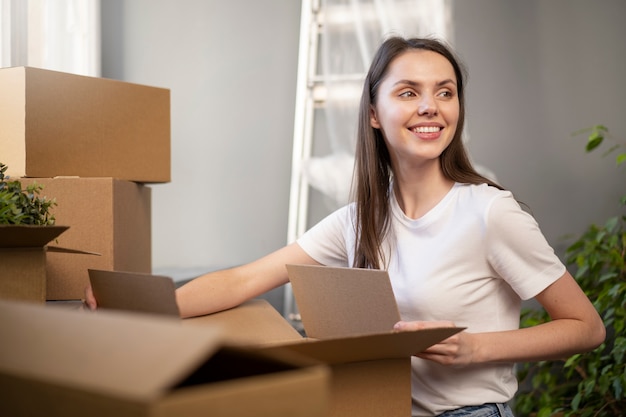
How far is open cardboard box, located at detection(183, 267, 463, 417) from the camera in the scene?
785 mm

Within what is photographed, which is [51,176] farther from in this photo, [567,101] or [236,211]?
[567,101]

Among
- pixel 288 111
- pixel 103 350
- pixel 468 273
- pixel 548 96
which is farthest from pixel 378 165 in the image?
pixel 548 96

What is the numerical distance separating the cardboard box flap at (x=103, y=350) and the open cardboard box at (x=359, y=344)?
1.02 feet

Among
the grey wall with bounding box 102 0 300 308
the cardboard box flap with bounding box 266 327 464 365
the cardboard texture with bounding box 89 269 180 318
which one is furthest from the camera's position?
the grey wall with bounding box 102 0 300 308

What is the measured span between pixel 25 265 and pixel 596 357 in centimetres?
189

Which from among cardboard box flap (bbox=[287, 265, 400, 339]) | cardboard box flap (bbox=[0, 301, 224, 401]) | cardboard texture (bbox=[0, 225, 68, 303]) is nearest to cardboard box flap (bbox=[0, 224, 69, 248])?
cardboard texture (bbox=[0, 225, 68, 303])

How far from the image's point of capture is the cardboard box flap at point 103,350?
38 centimetres

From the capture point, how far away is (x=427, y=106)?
1.35m

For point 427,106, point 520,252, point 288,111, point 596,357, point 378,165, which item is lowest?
point 596,357

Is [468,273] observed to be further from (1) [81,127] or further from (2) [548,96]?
(2) [548,96]

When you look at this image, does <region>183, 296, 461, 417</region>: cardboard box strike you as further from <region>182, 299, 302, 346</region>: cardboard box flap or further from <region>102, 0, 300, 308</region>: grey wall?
<region>102, 0, 300, 308</region>: grey wall

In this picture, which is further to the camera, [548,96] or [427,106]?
[548,96]

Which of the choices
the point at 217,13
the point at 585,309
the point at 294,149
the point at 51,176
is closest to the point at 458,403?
the point at 585,309

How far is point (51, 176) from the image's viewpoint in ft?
4.41
